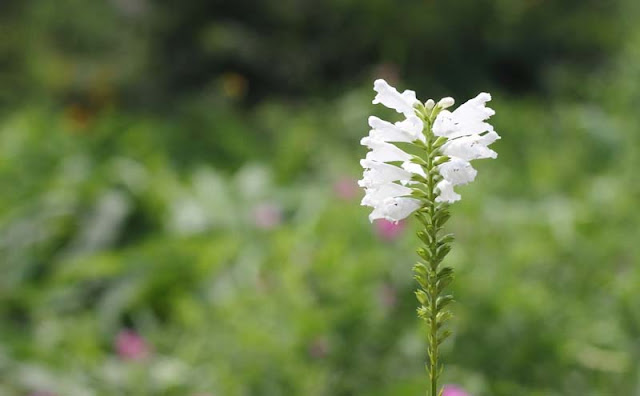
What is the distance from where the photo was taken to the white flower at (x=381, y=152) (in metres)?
0.91

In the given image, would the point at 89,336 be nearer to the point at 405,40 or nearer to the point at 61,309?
the point at 61,309

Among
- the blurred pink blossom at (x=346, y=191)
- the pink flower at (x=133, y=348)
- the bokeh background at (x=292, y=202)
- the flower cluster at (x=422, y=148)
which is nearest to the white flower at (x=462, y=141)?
the flower cluster at (x=422, y=148)

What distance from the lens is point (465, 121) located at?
88cm

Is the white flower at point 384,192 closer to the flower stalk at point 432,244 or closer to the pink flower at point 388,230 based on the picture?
the flower stalk at point 432,244

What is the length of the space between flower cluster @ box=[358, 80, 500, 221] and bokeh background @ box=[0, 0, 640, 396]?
1.88m

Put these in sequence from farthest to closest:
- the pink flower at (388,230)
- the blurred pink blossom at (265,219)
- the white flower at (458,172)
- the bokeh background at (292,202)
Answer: the blurred pink blossom at (265,219) → the pink flower at (388,230) → the bokeh background at (292,202) → the white flower at (458,172)

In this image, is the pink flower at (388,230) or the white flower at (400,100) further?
the pink flower at (388,230)

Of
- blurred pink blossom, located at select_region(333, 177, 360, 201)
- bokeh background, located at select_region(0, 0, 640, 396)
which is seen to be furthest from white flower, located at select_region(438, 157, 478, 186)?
blurred pink blossom, located at select_region(333, 177, 360, 201)

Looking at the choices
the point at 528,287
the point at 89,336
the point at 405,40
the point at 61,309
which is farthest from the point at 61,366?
the point at 405,40

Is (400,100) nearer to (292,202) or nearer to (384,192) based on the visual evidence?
(384,192)

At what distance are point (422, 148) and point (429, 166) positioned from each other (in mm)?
26

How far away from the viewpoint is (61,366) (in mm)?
3521

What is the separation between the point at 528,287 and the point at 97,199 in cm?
260

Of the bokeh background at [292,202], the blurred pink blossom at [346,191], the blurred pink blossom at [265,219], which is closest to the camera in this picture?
the bokeh background at [292,202]
